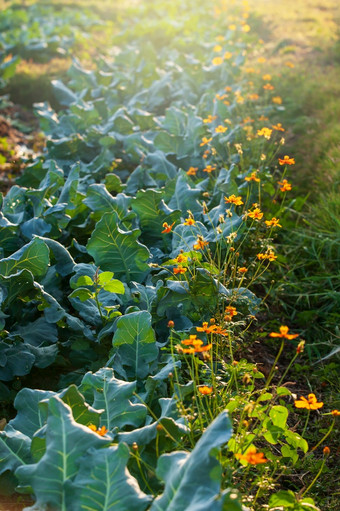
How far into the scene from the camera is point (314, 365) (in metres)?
3.09

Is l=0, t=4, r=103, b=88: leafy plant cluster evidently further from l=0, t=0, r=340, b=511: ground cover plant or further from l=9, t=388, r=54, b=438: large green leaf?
l=9, t=388, r=54, b=438: large green leaf

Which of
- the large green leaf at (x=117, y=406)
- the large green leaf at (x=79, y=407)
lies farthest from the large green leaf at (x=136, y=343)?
the large green leaf at (x=79, y=407)

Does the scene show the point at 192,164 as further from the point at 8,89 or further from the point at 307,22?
the point at 307,22

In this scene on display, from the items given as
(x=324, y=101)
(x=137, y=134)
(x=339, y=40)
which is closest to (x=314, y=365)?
(x=137, y=134)

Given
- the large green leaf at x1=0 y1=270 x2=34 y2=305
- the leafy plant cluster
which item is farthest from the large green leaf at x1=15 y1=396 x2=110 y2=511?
the leafy plant cluster

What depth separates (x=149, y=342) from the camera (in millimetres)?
2391

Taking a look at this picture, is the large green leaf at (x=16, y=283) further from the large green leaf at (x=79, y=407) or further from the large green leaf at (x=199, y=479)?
the large green leaf at (x=199, y=479)

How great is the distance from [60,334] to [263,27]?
832 centimetres

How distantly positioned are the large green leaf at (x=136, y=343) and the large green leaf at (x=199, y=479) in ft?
2.63

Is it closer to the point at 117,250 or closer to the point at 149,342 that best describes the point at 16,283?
the point at 117,250

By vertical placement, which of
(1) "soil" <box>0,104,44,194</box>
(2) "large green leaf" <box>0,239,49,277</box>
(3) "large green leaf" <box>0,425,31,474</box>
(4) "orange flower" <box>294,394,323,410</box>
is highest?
(4) "orange flower" <box>294,394,323,410</box>

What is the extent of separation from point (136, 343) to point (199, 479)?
92 centimetres

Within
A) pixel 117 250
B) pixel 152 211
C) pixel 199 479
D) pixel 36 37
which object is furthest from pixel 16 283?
pixel 36 37

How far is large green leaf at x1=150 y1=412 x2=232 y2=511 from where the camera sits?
1512mm
